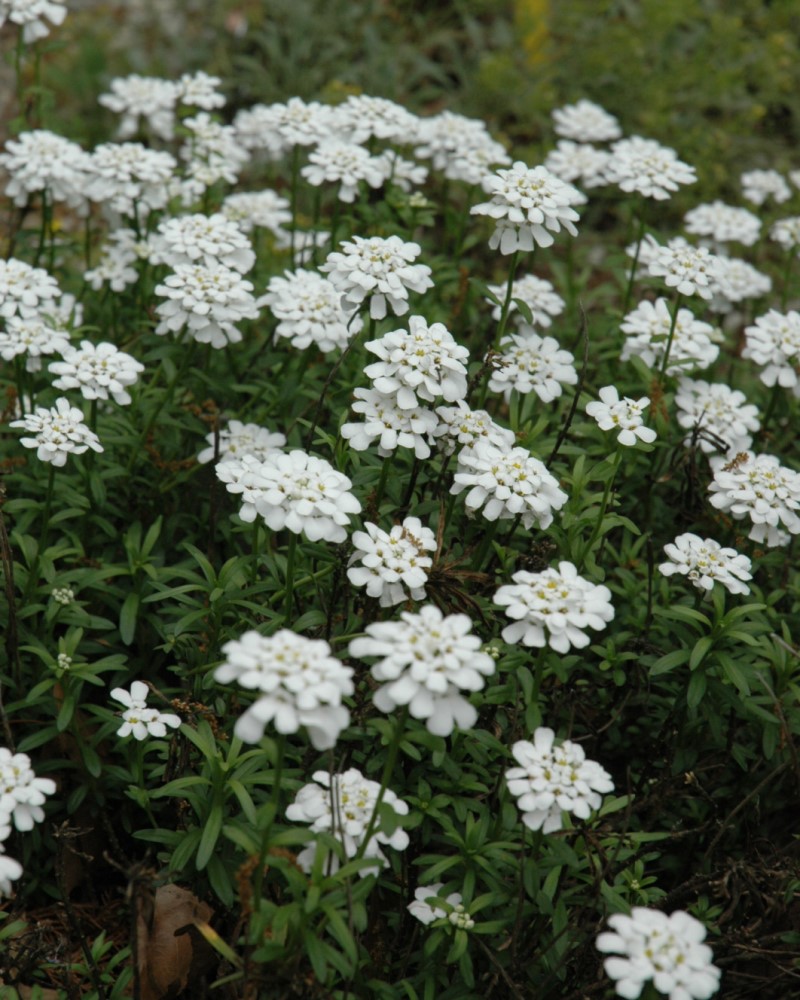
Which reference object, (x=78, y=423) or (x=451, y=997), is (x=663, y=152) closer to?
(x=78, y=423)

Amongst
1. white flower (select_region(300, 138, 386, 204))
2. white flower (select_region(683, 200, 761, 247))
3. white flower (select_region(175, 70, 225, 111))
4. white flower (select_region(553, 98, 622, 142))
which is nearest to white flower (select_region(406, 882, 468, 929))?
white flower (select_region(300, 138, 386, 204))

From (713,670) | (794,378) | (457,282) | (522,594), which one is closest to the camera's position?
(522,594)

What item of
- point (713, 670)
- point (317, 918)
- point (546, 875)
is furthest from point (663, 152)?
point (317, 918)

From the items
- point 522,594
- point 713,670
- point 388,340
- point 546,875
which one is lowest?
point 546,875

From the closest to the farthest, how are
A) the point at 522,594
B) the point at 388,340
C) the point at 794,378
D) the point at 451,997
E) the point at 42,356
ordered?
the point at 522,594 < the point at 451,997 < the point at 388,340 < the point at 794,378 < the point at 42,356

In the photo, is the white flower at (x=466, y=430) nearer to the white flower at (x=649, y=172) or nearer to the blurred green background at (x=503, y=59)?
the white flower at (x=649, y=172)

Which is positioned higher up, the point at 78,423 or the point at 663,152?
the point at 663,152

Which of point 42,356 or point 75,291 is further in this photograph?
point 75,291

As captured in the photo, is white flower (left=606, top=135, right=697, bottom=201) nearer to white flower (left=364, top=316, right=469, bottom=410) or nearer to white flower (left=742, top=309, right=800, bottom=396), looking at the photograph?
white flower (left=742, top=309, right=800, bottom=396)
